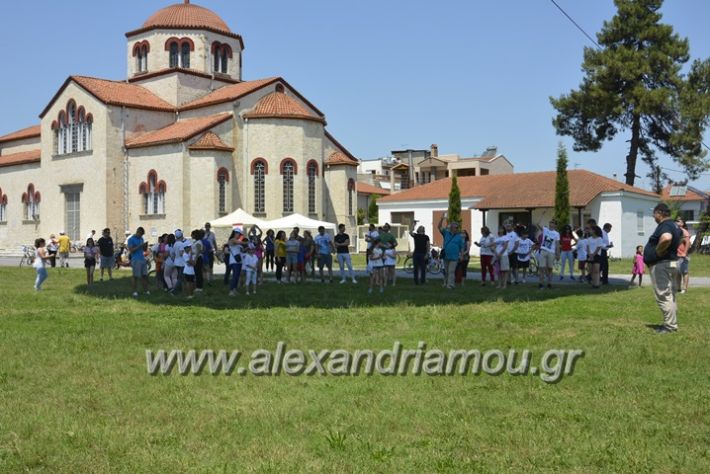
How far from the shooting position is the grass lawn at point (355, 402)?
214 inches

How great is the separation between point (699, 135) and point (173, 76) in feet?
104

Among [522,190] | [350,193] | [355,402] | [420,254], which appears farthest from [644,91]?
[355,402]

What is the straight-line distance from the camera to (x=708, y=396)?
23.0 feet

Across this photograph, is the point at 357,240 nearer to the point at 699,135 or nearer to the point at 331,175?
the point at 331,175

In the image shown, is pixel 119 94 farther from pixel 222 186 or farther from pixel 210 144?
pixel 222 186

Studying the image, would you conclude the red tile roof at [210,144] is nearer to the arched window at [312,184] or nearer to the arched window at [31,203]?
the arched window at [312,184]

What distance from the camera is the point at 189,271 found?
16.3m

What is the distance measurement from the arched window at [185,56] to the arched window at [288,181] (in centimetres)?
1106

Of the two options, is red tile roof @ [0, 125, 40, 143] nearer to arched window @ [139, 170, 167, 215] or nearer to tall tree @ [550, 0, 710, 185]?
arched window @ [139, 170, 167, 215]

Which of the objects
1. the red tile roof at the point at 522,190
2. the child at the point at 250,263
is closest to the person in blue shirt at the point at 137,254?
the child at the point at 250,263

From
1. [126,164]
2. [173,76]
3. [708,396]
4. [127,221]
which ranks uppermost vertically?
[173,76]

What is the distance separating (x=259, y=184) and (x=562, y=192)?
1630 centimetres

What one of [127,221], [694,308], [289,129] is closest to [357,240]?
[289,129]

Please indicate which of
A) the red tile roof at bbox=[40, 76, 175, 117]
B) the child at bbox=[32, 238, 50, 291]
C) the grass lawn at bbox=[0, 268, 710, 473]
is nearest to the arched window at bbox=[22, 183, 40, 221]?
the red tile roof at bbox=[40, 76, 175, 117]
